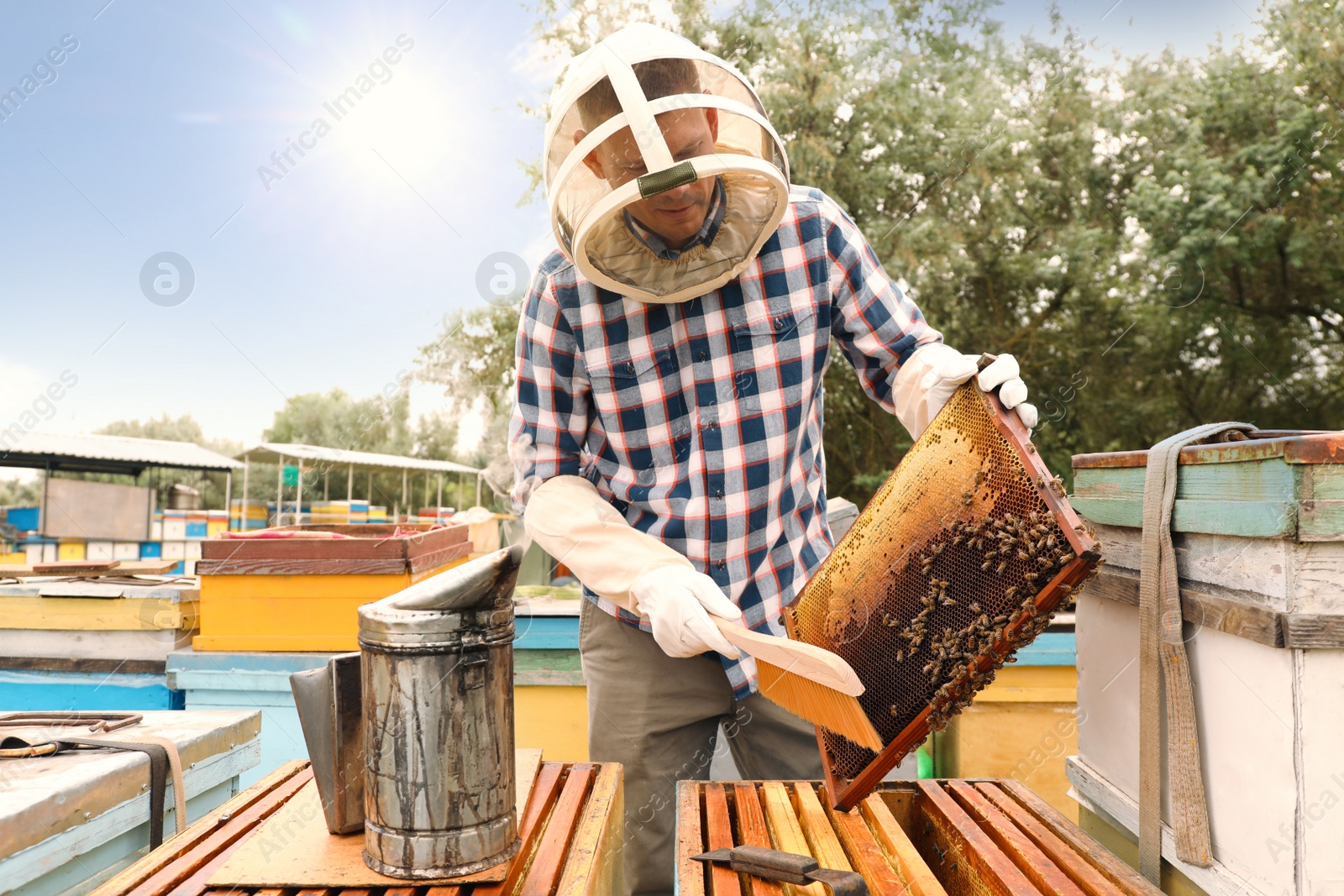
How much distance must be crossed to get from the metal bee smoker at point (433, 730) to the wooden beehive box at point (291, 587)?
248cm

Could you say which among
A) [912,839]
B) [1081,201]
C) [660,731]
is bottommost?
[912,839]

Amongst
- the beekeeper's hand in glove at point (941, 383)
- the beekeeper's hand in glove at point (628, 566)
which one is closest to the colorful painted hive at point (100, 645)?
the beekeeper's hand in glove at point (628, 566)

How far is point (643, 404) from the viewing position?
2250 mm

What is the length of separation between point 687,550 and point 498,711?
2.84 ft

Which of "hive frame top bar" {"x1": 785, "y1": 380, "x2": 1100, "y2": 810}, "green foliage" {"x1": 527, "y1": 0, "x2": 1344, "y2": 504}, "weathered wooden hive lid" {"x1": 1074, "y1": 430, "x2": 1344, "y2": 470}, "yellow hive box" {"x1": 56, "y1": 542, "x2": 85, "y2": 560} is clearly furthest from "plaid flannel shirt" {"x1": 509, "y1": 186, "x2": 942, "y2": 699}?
"yellow hive box" {"x1": 56, "y1": 542, "x2": 85, "y2": 560}

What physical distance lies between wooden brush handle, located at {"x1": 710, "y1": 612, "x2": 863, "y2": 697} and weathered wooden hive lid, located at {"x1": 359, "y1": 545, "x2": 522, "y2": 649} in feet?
1.58

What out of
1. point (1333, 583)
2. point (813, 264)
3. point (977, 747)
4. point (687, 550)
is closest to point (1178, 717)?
point (1333, 583)

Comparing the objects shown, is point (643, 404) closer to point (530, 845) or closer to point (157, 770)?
point (530, 845)

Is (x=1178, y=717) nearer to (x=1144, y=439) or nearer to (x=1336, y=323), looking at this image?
(x=1144, y=439)

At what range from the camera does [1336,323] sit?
13.8m

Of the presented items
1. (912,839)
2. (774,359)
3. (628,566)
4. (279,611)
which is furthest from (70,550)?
(912,839)

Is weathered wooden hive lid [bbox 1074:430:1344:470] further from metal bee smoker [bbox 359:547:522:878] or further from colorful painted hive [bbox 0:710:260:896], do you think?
colorful painted hive [bbox 0:710:260:896]

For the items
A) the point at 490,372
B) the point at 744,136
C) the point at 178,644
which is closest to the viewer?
the point at 744,136

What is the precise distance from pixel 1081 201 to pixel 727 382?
15.0 metres
